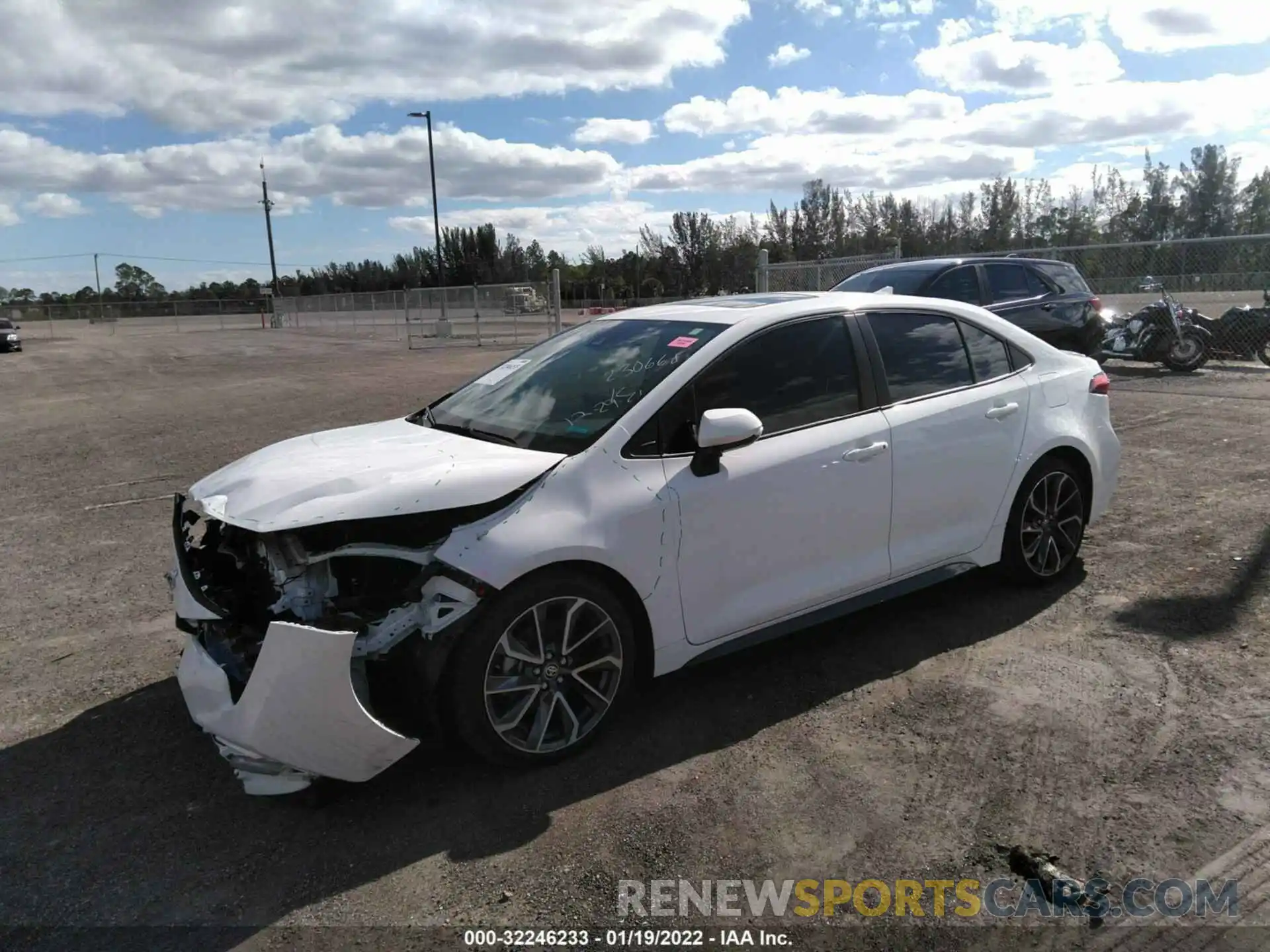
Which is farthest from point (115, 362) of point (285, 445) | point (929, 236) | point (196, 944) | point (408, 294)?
point (929, 236)

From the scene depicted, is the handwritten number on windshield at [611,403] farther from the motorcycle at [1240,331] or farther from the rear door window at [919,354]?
the motorcycle at [1240,331]

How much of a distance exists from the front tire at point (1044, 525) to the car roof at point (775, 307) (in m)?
0.90

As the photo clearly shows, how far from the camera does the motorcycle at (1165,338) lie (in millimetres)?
14742

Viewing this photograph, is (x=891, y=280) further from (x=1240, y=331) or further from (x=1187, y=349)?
(x=1240, y=331)

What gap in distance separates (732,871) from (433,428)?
233cm

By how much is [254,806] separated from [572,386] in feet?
6.76

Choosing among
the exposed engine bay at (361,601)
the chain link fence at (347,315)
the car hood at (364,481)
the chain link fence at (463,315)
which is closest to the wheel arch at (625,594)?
the exposed engine bay at (361,601)

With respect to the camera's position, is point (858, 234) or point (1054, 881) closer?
point (1054, 881)

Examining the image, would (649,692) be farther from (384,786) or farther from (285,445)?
(285,445)

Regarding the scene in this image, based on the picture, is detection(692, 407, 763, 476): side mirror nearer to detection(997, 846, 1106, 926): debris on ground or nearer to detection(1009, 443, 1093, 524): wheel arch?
detection(997, 846, 1106, 926): debris on ground

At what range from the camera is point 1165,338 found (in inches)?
Answer: 584

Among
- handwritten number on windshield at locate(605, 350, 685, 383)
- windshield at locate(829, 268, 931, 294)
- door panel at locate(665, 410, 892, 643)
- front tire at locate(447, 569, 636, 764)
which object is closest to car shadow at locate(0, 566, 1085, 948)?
front tire at locate(447, 569, 636, 764)

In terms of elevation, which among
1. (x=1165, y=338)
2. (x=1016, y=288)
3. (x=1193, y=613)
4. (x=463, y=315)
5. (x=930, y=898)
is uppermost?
(x=463, y=315)

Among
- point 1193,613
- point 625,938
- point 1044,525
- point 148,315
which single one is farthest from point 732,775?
point 148,315
